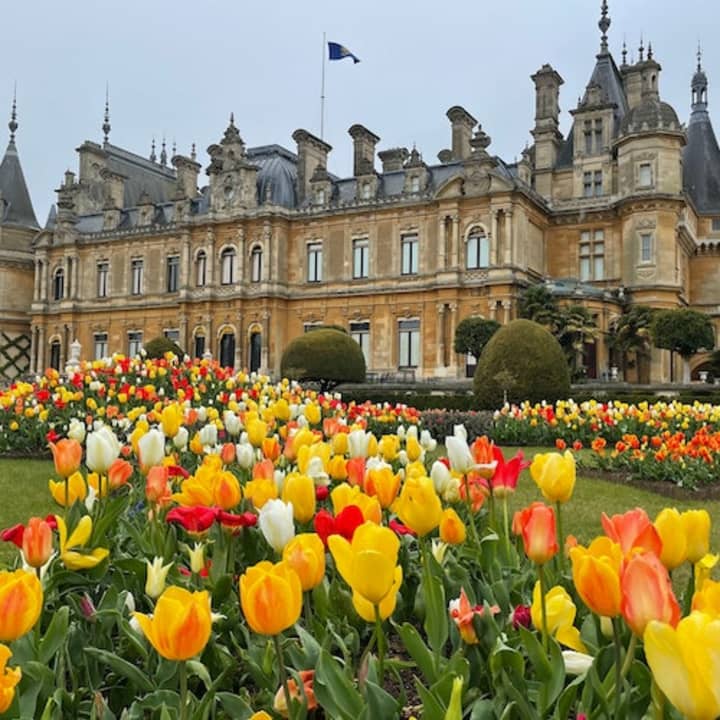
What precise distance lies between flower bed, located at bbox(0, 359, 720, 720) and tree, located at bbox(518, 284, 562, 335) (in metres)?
23.3

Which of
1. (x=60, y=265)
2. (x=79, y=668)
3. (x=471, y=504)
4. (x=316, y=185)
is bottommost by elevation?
(x=79, y=668)

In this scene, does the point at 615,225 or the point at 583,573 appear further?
the point at 615,225

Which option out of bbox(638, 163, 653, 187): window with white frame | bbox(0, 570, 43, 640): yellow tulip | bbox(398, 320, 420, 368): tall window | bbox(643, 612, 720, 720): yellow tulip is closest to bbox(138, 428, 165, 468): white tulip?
bbox(0, 570, 43, 640): yellow tulip

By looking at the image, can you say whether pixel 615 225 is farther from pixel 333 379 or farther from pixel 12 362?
pixel 12 362

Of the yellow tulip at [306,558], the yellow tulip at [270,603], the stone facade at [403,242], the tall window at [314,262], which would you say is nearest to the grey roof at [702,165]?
the stone facade at [403,242]

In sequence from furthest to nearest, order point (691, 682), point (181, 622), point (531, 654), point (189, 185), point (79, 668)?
point (189, 185) → point (79, 668) → point (531, 654) → point (181, 622) → point (691, 682)

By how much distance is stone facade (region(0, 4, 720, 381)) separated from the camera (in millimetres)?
28844

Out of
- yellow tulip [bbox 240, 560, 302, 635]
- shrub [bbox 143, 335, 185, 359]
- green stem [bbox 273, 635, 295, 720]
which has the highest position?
shrub [bbox 143, 335, 185, 359]

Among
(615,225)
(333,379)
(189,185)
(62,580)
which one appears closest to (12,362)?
(189,185)

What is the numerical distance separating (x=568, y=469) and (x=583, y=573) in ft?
2.26

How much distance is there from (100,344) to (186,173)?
993cm

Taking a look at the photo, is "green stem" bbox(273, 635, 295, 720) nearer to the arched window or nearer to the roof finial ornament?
the roof finial ornament

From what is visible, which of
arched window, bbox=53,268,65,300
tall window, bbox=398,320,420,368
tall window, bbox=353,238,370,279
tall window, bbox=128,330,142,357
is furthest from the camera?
arched window, bbox=53,268,65,300

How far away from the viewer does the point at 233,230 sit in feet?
114
